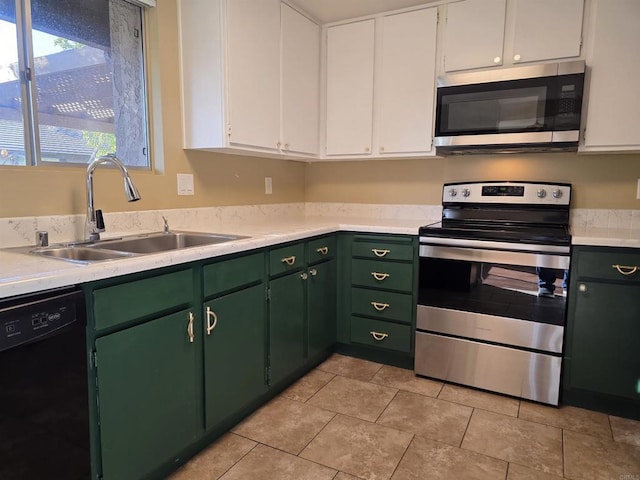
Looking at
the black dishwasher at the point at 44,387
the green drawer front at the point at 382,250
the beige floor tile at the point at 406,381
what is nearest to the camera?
the black dishwasher at the point at 44,387

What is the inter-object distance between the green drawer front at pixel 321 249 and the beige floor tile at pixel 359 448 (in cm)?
90

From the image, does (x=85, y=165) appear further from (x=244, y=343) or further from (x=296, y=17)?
(x=296, y=17)

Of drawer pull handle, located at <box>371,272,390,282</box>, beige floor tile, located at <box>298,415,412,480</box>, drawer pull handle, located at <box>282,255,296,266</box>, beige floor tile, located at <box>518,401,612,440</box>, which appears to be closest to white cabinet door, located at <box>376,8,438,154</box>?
drawer pull handle, located at <box>371,272,390,282</box>

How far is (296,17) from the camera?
8.91ft

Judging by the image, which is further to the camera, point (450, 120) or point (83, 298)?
point (450, 120)

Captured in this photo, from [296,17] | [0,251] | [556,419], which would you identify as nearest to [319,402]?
[556,419]

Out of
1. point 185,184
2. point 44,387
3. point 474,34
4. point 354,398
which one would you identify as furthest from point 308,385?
point 474,34

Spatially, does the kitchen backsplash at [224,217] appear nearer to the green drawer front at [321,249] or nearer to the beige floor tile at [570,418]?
the green drawer front at [321,249]

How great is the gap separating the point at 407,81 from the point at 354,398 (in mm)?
2010

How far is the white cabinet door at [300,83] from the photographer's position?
2.67 metres

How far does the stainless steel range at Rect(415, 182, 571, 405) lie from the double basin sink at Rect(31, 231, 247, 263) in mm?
1223

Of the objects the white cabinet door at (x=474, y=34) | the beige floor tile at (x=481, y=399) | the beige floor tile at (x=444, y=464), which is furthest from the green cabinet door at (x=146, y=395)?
the white cabinet door at (x=474, y=34)

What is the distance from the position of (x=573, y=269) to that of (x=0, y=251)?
8.36 feet

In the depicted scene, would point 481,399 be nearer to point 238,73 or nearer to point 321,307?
point 321,307
